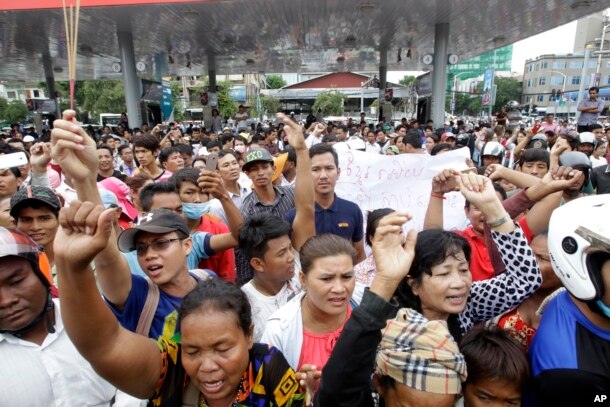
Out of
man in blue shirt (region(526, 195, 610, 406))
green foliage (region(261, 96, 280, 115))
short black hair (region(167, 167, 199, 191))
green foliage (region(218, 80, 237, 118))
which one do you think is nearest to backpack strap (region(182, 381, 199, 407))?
man in blue shirt (region(526, 195, 610, 406))

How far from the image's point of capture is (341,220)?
3289mm

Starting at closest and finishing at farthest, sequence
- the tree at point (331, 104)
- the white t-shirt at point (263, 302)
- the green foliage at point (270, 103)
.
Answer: the white t-shirt at point (263, 302) < the tree at point (331, 104) < the green foliage at point (270, 103)

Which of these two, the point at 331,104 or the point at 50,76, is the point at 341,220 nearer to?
the point at 50,76

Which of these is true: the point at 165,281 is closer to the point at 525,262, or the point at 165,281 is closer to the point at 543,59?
the point at 525,262

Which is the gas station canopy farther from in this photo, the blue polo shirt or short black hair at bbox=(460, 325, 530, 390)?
short black hair at bbox=(460, 325, 530, 390)

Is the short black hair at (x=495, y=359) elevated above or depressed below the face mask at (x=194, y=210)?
below

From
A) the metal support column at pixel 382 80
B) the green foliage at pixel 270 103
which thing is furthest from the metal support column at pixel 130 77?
the green foliage at pixel 270 103

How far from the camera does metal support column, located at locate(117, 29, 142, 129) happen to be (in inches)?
478

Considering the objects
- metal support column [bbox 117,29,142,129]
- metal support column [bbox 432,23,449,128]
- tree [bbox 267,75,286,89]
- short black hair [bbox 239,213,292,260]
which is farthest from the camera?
tree [bbox 267,75,286,89]

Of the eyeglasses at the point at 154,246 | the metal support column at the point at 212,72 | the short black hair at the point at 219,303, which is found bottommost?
the short black hair at the point at 219,303

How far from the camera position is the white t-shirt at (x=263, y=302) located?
225cm

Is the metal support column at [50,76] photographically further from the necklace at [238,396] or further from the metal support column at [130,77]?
the necklace at [238,396]

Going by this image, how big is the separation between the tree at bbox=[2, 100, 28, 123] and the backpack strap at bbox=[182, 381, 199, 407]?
55.6 m

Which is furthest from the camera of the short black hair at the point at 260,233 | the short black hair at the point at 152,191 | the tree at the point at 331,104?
the tree at the point at 331,104
